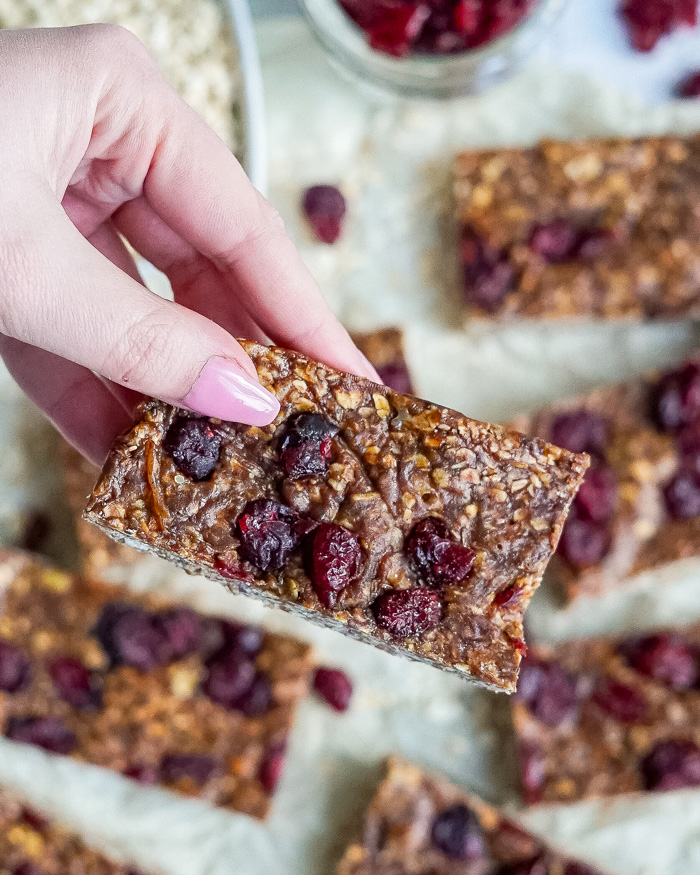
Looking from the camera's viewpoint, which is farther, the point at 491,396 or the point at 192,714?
the point at 491,396

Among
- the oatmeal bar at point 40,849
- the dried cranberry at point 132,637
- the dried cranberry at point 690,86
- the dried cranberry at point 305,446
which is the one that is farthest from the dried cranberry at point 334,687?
the dried cranberry at point 690,86

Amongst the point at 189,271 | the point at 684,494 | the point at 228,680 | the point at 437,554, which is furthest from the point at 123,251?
the point at 684,494

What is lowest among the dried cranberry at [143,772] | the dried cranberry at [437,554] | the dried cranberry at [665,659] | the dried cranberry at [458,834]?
the dried cranberry at [143,772]

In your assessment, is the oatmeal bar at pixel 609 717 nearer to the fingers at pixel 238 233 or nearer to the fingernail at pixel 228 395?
the fingers at pixel 238 233

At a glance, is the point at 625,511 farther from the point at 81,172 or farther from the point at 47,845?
the point at 47,845

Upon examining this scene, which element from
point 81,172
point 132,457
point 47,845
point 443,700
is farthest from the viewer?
point 443,700

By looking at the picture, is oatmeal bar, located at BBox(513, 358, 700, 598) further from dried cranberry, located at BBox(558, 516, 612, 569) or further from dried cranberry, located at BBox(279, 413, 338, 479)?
dried cranberry, located at BBox(279, 413, 338, 479)

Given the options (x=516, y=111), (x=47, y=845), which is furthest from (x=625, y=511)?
(x=47, y=845)

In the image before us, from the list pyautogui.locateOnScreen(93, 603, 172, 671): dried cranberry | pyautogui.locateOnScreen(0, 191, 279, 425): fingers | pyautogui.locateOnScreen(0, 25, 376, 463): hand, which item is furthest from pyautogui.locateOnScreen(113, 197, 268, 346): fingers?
pyautogui.locateOnScreen(93, 603, 172, 671): dried cranberry
